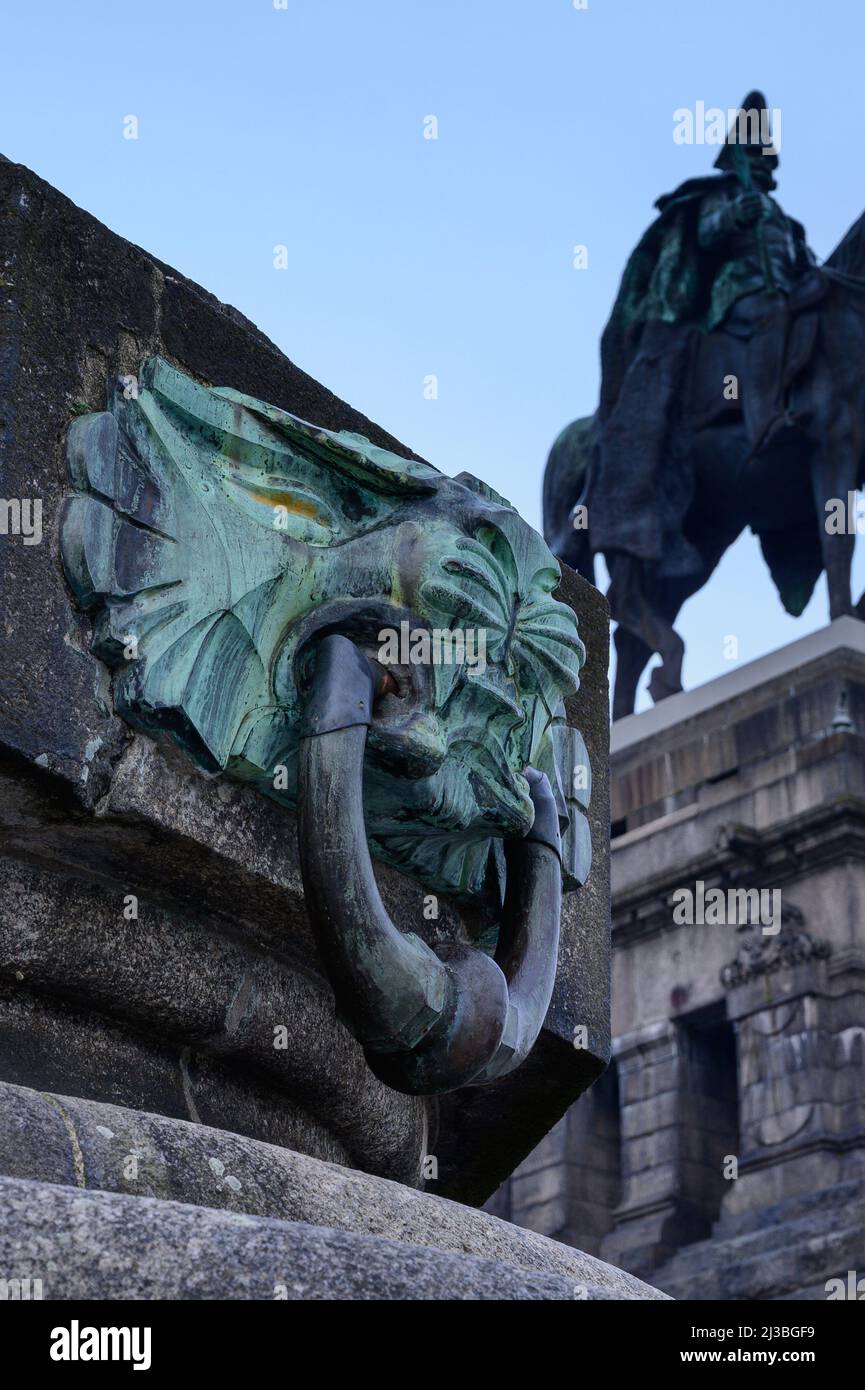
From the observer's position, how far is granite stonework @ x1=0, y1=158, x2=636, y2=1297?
2.67 meters

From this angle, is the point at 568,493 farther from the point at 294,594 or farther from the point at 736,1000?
the point at 294,594

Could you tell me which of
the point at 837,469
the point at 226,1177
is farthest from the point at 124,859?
the point at 837,469

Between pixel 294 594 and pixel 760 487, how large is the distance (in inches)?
654

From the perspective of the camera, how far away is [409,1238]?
2.55 metres

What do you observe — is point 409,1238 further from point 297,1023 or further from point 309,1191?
point 297,1023

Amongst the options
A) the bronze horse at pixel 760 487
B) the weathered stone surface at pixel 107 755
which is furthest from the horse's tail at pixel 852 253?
the weathered stone surface at pixel 107 755

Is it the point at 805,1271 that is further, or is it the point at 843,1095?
the point at 843,1095

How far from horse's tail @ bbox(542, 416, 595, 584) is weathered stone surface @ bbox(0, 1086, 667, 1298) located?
56.2 ft

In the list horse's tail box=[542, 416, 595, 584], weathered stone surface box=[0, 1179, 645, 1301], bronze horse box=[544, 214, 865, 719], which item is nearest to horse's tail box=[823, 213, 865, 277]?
bronze horse box=[544, 214, 865, 719]

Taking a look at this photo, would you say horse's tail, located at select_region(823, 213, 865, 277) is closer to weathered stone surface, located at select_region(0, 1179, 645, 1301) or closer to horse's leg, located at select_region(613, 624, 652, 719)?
horse's leg, located at select_region(613, 624, 652, 719)

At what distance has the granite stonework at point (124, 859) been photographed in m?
2.67

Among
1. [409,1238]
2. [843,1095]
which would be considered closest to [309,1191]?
[409,1238]

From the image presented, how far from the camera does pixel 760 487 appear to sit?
62.7 ft

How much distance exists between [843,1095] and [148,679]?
43.4 ft
